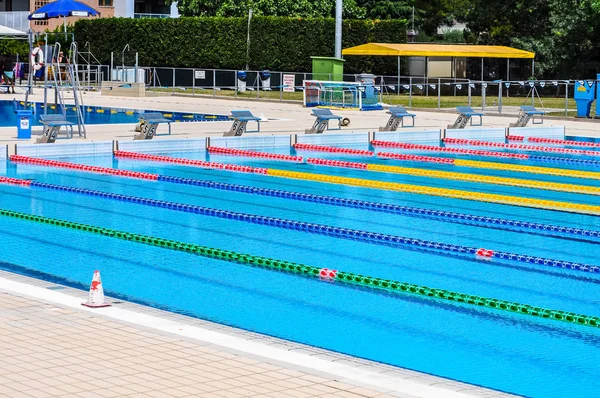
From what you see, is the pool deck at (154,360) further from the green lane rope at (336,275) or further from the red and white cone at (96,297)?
the green lane rope at (336,275)

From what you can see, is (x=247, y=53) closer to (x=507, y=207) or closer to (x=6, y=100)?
(x=6, y=100)

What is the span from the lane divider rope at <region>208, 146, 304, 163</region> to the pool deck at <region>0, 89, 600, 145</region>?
4.62ft

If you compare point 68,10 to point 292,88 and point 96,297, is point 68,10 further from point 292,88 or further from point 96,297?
point 292,88

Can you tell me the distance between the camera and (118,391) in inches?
205

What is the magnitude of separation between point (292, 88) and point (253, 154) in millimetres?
15959

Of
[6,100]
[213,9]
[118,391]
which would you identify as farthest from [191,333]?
[213,9]

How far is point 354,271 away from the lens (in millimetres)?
9328

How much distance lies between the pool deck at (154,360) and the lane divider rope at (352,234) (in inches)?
150

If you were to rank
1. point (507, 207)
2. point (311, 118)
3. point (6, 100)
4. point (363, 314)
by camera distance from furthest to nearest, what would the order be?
point (6, 100), point (311, 118), point (507, 207), point (363, 314)

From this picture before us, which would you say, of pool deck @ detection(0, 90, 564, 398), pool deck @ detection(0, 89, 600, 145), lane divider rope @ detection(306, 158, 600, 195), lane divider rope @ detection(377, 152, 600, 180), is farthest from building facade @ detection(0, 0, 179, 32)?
pool deck @ detection(0, 90, 564, 398)

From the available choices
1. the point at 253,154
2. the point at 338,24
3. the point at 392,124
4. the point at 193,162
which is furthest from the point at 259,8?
the point at 193,162

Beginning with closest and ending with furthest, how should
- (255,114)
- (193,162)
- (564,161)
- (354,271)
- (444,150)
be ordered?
(354,271)
(193,162)
(564,161)
(444,150)
(255,114)

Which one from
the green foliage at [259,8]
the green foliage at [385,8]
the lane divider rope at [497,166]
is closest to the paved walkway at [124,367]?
the lane divider rope at [497,166]

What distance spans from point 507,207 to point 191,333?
24.1 feet
